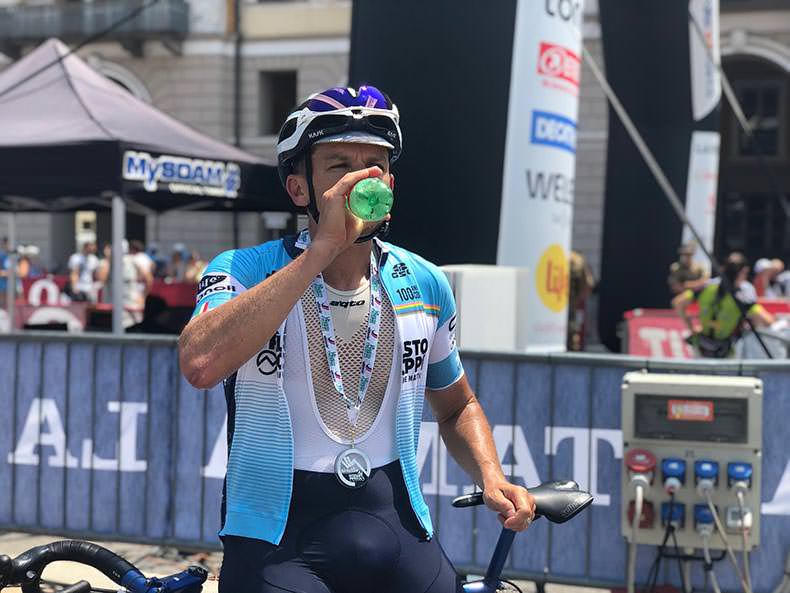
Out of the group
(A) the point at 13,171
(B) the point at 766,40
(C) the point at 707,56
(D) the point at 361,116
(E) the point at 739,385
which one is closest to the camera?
(D) the point at 361,116

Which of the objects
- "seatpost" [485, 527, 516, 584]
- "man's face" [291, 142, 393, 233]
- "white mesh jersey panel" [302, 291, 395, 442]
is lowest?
"seatpost" [485, 527, 516, 584]

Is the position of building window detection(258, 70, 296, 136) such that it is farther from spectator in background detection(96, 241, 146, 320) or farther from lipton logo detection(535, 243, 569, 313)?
lipton logo detection(535, 243, 569, 313)

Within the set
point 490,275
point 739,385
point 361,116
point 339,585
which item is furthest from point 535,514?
point 490,275

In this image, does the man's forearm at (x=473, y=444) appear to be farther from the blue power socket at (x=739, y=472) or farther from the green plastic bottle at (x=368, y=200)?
the blue power socket at (x=739, y=472)

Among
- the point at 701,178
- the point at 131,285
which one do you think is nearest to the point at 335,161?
the point at 701,178

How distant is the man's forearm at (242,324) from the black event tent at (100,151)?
268 inches

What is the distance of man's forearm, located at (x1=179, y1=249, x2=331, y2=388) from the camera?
209 centimetres

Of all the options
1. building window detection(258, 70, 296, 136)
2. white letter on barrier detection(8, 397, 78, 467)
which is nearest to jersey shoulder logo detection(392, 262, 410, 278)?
white letter on barrier detection(8, 397, 78, 467)

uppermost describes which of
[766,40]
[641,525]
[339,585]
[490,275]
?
[766,40]

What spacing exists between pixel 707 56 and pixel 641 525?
1088cm

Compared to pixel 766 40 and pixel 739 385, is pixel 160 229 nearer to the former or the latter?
pixel 766 40

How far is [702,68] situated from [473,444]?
13242 mm

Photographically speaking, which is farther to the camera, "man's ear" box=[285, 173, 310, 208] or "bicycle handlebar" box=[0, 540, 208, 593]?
"bicycle handlebar" box=[0, 540, 208, 593]

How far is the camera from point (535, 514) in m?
2.46
